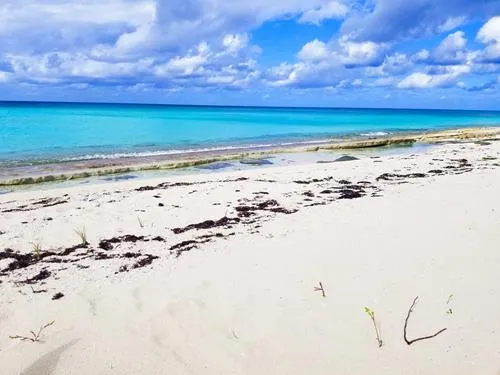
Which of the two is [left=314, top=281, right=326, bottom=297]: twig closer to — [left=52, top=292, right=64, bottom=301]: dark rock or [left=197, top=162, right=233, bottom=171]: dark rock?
[left=52, top=292, right=64, bottom=301]: dark rock

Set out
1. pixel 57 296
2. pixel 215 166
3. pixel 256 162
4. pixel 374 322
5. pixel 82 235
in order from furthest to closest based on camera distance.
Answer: pixel 256 162 < pixel 215 166 < pixel 82 235 < pixel 57 296 < pixel 374 322

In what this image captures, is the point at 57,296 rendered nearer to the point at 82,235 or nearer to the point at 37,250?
the point at 37,250

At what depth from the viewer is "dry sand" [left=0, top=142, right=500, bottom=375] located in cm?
394

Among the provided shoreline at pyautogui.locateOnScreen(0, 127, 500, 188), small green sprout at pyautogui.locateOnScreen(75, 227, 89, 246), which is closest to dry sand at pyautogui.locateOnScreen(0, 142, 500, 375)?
small green sprout at pyautogui.locateOnScreen(75, 227, 89, 246)

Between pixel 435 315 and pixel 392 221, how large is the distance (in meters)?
3.49

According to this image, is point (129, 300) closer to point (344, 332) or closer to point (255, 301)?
point (255, 301)

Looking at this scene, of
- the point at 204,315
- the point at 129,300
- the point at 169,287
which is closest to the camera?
the point at 204,315

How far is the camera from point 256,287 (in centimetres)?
526

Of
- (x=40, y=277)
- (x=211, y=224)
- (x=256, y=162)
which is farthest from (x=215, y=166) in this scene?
(x=40, y=277)

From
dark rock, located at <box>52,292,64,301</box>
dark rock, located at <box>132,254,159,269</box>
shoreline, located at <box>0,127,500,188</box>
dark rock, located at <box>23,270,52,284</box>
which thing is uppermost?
shoreline, located at <box>0,127,500,188</box>

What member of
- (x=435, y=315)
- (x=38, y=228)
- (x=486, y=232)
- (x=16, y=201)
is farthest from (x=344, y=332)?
(x=16, y=201)

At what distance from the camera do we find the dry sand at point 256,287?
12.9 feet

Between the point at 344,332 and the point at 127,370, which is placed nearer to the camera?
the point at 127,370

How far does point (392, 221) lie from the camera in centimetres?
780
